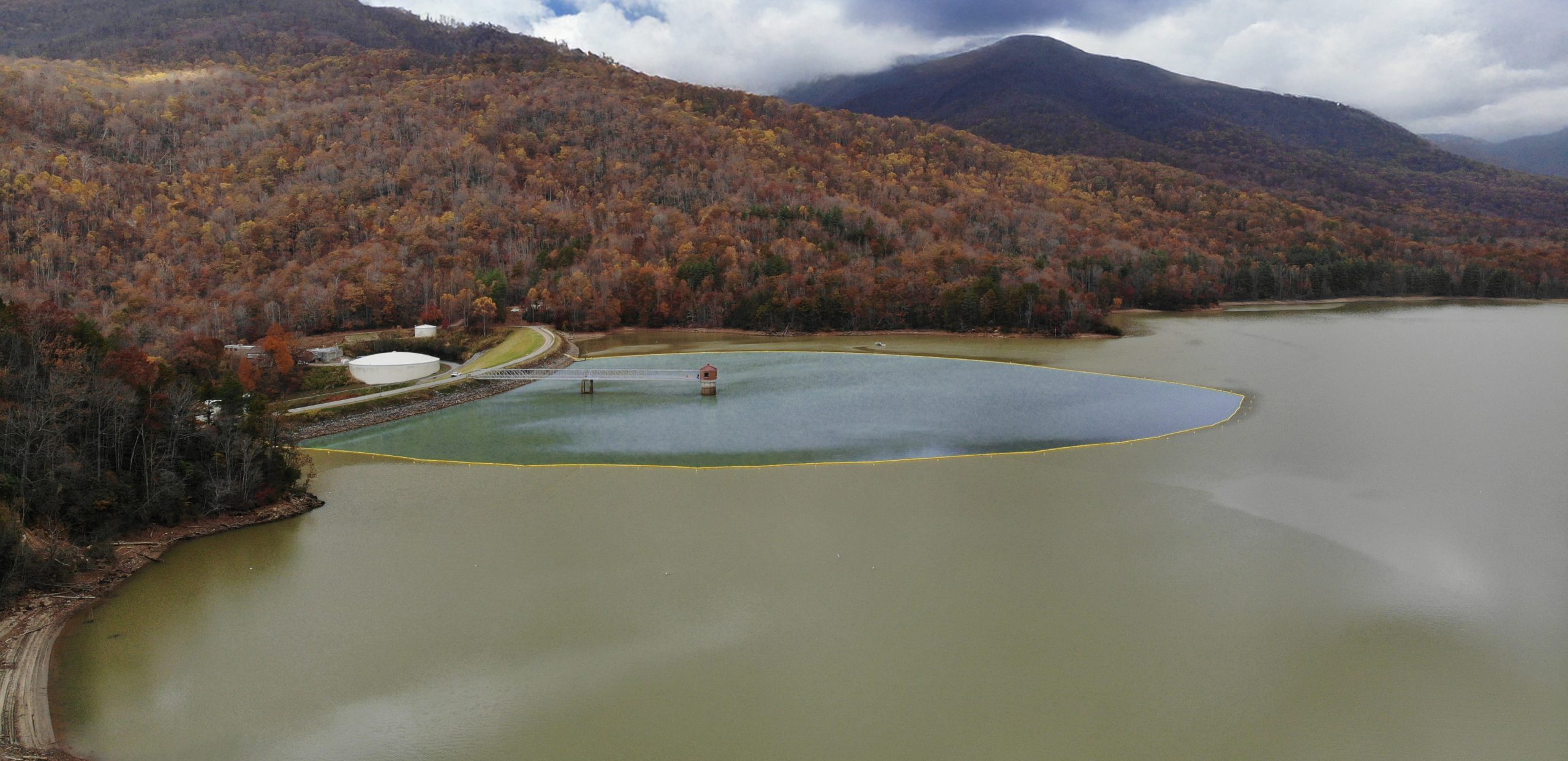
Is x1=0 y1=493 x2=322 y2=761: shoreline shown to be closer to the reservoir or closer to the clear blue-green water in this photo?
the reservoir

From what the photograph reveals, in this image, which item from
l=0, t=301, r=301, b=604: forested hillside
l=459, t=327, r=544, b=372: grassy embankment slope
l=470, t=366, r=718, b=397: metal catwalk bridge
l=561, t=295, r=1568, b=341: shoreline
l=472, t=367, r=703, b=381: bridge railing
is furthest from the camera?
l=561, t=295, r=1568, b=341: shoreline

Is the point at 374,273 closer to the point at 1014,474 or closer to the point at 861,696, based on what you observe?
the point at 1014,474

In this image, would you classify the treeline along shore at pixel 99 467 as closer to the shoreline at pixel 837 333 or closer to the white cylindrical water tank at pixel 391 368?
the white cylindrical water tank at pixel 391 368

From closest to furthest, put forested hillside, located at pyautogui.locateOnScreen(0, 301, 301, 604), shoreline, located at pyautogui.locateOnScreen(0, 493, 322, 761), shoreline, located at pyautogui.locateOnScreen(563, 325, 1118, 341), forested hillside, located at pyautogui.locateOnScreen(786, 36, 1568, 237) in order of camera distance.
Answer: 1. shoreline, located at pyautogui.locateOnScreen(0, 493, 322, 761)
2. forested hillside, located at pyautogui.locateOnScreen(0, 301, 301, 604)
3. shoreline, located at pyautogui.locateOnScreen(563, 325, 1118, 341)
4. forested hillside, located at pyautogui.locateOnScreen(786, 36, 1568, 237)

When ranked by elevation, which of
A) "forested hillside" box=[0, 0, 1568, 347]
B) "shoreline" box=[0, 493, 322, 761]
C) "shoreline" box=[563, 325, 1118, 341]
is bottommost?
"shoreline" box=[0, 493, 322, 761]

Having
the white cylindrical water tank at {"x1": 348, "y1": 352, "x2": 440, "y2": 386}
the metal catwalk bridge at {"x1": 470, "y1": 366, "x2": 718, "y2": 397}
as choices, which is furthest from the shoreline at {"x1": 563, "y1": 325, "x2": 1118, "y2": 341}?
the metal catwalk bridge at {"x1": 470, "y1": 366, "x2": 718, "y2": 397}

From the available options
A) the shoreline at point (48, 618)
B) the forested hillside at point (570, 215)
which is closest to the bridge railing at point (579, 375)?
the shoreline at point (48, 618)

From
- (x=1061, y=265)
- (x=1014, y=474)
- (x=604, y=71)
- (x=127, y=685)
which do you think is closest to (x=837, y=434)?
(x=1014, y=474)

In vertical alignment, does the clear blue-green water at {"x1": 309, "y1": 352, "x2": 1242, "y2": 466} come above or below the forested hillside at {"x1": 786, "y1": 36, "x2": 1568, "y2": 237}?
below
